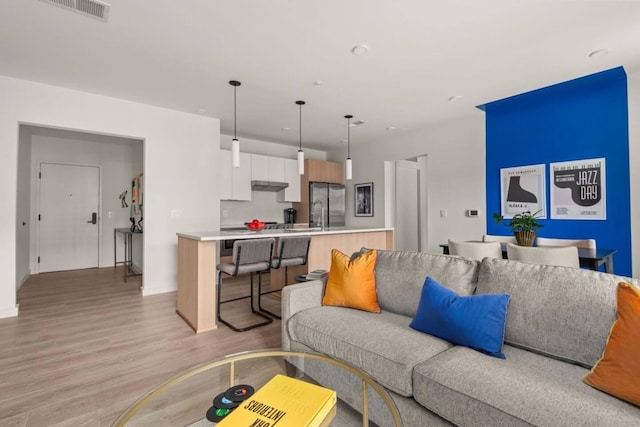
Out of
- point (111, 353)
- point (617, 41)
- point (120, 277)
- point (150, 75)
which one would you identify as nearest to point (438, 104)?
point (617, 41)

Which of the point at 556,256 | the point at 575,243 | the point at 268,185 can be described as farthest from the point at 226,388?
the point at 268,185

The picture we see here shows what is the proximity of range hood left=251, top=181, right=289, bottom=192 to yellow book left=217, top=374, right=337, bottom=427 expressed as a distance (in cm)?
487

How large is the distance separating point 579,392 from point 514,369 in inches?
8.4

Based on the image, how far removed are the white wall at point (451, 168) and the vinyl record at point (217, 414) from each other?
14.5 feet

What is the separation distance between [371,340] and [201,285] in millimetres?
1937

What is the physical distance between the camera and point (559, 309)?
143cm

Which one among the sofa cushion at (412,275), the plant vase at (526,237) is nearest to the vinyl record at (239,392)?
the sofa cushion at (412,275)

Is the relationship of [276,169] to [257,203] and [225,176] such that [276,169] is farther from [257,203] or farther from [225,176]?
[225,176]

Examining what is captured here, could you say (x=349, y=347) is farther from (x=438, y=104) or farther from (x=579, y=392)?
(x=438, y=104)

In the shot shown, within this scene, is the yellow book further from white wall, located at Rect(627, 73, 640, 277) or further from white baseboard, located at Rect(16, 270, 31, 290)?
white baseboard, located at Rect(16, 270, 31, 290)

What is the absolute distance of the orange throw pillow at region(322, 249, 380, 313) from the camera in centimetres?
212

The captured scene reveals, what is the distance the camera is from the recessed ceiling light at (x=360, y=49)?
8.96 ft

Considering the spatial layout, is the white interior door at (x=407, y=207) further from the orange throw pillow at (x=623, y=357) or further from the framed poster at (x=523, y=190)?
the orange throw pillow at (x=623, y=357)

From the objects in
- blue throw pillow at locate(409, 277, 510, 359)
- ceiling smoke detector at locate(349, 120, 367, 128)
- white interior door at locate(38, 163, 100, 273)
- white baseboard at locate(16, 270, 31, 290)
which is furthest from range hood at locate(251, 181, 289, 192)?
blue throw pillow at locate(409, 277, 510, 359)
